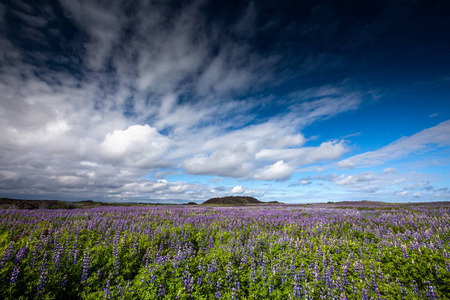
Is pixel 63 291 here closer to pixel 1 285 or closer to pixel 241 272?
pixel 1 285

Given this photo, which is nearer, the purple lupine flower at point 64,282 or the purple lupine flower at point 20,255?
the purple lupine flower at point 64,282

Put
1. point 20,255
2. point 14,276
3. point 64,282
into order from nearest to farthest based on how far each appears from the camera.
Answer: point 14,276, point 64,282, point 20,255

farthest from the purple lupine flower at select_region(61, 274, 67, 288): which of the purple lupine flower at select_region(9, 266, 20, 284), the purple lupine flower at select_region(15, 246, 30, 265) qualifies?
the purple lupine flower at select_region(15, 246, 30, 265)

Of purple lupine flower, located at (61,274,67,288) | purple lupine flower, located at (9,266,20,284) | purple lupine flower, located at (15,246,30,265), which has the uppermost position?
purple lupine flower, located at (15,246,30,265)

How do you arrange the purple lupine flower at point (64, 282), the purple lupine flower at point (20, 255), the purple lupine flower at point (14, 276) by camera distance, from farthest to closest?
1. the purple lupine flower at point (20, 255)
2. the purple lupine flower at point (64, 282)
3. the purple lupine flower at point (14, 276)

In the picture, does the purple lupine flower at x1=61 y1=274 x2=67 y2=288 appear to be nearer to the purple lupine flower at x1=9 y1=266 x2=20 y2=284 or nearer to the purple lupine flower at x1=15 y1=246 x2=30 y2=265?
the purple lupine flower at x1=9 y1=266 x2=20 y2=284

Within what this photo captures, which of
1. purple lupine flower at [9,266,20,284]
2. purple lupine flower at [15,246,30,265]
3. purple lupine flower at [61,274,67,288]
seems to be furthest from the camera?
purple lupine flower at [15,246,30,265]

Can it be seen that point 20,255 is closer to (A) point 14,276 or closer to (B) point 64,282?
(A) point 14,276

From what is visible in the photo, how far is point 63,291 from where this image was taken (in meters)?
4.69

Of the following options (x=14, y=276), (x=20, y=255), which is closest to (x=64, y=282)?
(x=14, y=276)

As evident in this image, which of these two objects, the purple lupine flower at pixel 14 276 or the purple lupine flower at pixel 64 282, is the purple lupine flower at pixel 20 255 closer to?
the purple lupine flower at pixel 14 276

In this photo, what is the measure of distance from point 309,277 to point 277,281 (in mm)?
1071

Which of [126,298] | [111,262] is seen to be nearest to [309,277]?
[126,298]

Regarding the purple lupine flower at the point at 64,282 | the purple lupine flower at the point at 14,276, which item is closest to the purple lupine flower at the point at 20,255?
the purple lupine flower at the point at 14,276
